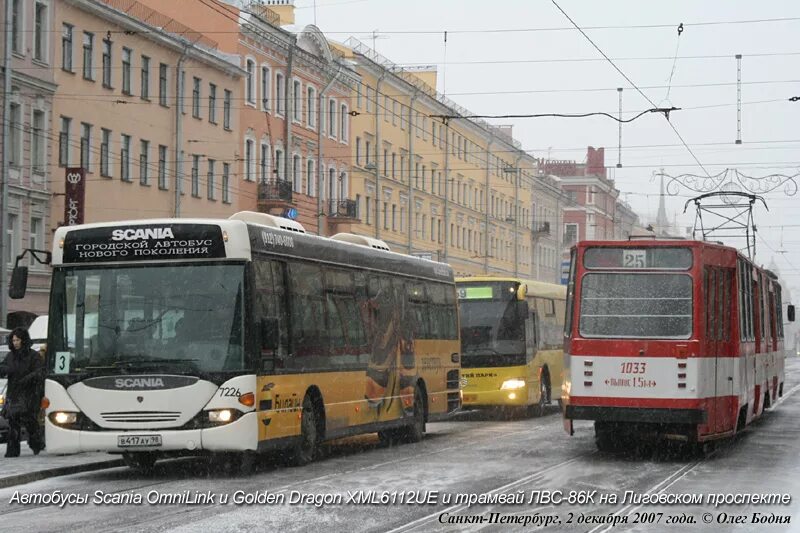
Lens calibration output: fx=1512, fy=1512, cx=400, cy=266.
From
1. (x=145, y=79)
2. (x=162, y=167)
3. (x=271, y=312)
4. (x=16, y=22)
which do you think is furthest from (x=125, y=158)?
(x=271, y=312)

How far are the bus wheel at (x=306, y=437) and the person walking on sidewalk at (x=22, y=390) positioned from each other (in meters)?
3.30

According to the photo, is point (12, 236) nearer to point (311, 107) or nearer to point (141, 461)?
point (311, 107)

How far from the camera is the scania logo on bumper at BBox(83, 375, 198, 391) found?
1591cm

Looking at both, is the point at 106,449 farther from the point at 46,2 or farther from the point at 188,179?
the point at 188,179

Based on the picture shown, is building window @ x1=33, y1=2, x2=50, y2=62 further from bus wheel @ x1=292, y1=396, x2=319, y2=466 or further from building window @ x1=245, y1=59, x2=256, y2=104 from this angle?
bus wheel @ x1=292, y1=396, x2=319, y2=466

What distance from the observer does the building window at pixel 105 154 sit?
46219 mm

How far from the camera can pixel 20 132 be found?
137ft

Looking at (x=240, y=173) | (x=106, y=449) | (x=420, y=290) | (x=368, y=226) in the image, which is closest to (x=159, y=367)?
(x=106, y=449)

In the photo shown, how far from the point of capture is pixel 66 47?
4422 centimetres

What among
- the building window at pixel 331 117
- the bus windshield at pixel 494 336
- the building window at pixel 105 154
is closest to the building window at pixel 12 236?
the building window at pixel 105 154

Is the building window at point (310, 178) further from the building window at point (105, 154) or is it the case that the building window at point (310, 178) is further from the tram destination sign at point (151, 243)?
the tram destination sign at point (151, 243)

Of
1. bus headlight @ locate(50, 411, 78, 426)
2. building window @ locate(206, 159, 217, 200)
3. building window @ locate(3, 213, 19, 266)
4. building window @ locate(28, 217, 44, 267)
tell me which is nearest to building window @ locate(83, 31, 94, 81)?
building window @ locate(28, 217, 44, 267)

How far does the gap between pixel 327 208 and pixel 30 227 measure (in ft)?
73.5

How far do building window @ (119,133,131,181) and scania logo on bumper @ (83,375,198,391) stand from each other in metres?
31.9
